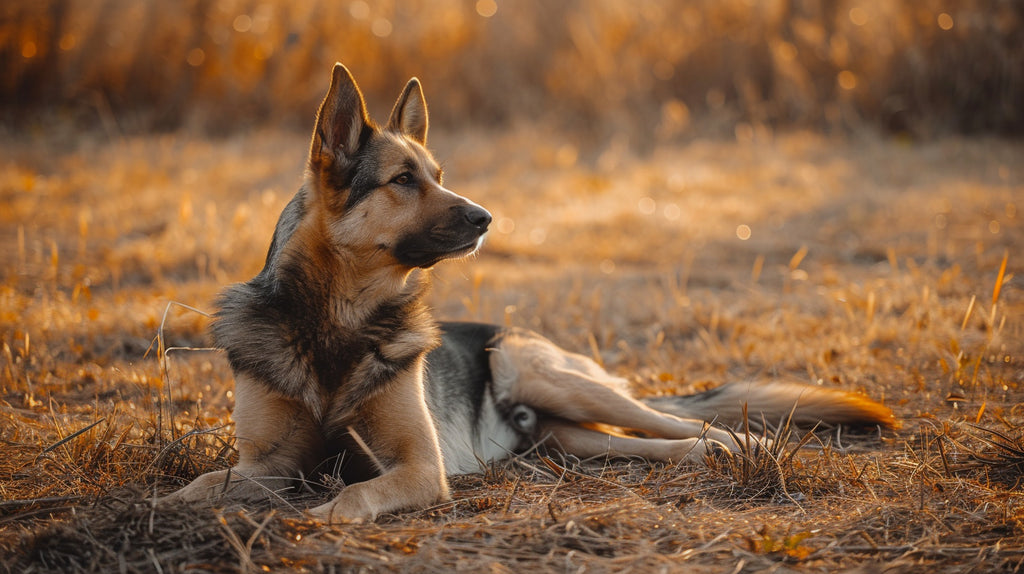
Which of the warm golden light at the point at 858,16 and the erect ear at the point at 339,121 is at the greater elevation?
the warm golden light at the point at 858,16

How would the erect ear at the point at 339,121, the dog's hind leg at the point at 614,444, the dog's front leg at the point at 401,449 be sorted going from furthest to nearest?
the dog's hind leg at the point at 614,444 < the erect ear at the point at 339,121 < the dog's front leg at the point at 401,449

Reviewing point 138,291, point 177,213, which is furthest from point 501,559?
point 177,213

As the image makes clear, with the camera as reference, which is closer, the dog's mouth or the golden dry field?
the golden dry field

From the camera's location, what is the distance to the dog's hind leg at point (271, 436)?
10.5 feet

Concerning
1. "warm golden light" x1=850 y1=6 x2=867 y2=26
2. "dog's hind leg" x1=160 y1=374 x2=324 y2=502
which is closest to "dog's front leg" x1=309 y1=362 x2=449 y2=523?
"dog's hind leg" x1=160 y1=374 x2=324 y2=502

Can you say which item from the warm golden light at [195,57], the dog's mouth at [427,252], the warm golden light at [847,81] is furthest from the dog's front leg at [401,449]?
the warm golden light at [847,81]

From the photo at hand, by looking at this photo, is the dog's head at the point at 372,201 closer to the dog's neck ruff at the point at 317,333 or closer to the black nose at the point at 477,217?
the black nose at the point at 477,217

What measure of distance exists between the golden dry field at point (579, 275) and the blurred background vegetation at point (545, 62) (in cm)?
5

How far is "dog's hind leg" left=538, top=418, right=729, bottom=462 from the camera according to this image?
378cm

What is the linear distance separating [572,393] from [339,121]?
1.73 metres

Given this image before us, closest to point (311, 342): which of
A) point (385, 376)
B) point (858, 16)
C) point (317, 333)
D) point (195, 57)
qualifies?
point (317, 333)

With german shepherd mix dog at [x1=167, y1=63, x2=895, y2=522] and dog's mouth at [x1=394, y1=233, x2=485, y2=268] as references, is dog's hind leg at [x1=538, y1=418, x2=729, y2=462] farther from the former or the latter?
dog's mouth at [x1=394, y1=233, x2=485, y2=268]

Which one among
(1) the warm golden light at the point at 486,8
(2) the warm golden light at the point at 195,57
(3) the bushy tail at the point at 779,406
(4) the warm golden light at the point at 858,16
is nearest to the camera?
(3) the bushy tail at the point at 779,406

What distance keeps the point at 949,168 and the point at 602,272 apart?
5.89 meters
